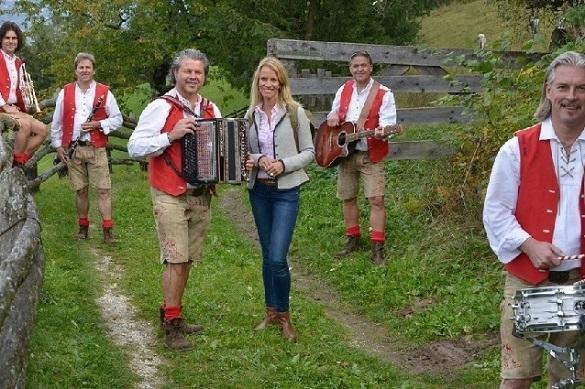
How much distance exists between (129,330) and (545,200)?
404 centimetres

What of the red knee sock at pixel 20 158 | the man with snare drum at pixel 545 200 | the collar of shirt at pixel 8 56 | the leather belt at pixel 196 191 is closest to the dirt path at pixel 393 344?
the leather belt at pixel 196 191

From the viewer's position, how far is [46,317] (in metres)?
6.92

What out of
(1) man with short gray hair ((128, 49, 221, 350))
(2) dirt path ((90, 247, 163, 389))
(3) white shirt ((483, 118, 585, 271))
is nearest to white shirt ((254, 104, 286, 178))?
(1) man with short gray hair ((128, 49, 221, 350))

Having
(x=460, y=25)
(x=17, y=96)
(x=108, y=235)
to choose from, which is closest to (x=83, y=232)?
(x=108, y=235)

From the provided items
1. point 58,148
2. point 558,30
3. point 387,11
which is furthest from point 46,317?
point 387,11

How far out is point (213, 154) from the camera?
245 inches

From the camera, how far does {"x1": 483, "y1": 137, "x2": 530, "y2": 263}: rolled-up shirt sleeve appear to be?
13.4 ft

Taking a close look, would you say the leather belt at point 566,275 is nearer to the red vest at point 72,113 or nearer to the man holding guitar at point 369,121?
the man holding guitar at point 369,121

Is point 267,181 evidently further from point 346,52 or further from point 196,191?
point 346,52

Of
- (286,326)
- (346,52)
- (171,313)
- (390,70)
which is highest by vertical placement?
(346,52)

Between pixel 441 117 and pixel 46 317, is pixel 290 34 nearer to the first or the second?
pixel 441 117

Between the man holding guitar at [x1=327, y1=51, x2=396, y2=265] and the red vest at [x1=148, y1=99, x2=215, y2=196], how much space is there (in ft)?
9.64

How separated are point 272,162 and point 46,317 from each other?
7.24 ft

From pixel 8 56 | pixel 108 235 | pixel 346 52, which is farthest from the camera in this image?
pixel 346 52
